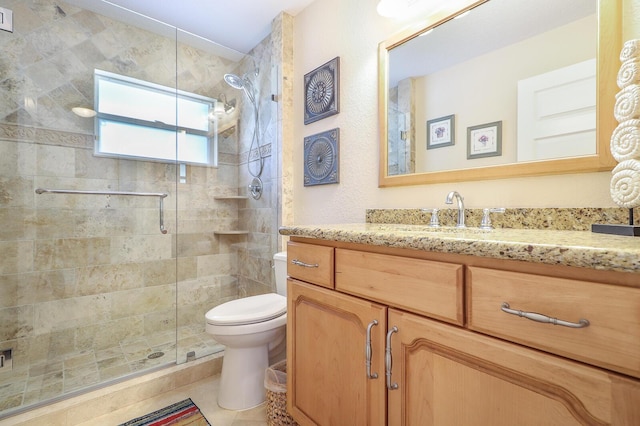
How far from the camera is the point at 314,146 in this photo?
6.13 ft

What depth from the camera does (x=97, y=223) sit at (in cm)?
208

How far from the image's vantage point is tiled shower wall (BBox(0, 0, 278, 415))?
178 cm

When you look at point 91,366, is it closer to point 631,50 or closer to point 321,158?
point 321,158

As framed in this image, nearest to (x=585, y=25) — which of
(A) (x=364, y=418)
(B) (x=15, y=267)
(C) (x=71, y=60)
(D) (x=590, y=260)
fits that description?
(D) (x=590, y=260)

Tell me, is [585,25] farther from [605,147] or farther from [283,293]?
[283,293]

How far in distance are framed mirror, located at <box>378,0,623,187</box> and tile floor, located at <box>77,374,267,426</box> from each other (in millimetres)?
1351

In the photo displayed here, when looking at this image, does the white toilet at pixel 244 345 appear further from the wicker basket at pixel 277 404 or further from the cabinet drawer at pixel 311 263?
the cabinet drawer at pixel 311 263

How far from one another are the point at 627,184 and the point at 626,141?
116 mm

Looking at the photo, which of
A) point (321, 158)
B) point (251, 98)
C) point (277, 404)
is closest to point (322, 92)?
point (321, 158)

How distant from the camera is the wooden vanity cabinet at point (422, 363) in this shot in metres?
0.50

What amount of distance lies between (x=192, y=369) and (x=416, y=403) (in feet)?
4.86

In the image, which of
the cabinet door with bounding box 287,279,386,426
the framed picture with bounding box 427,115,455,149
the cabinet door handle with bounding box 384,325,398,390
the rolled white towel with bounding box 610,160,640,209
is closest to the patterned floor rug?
the cabinet door with bounding box 287,279,386,426

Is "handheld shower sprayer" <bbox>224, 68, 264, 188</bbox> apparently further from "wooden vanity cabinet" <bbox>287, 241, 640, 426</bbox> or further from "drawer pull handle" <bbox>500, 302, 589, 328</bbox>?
"drawer pull handle" <bbox>500, 302, 589, 328</bbox>

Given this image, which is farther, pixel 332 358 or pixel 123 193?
pixel 123 193
